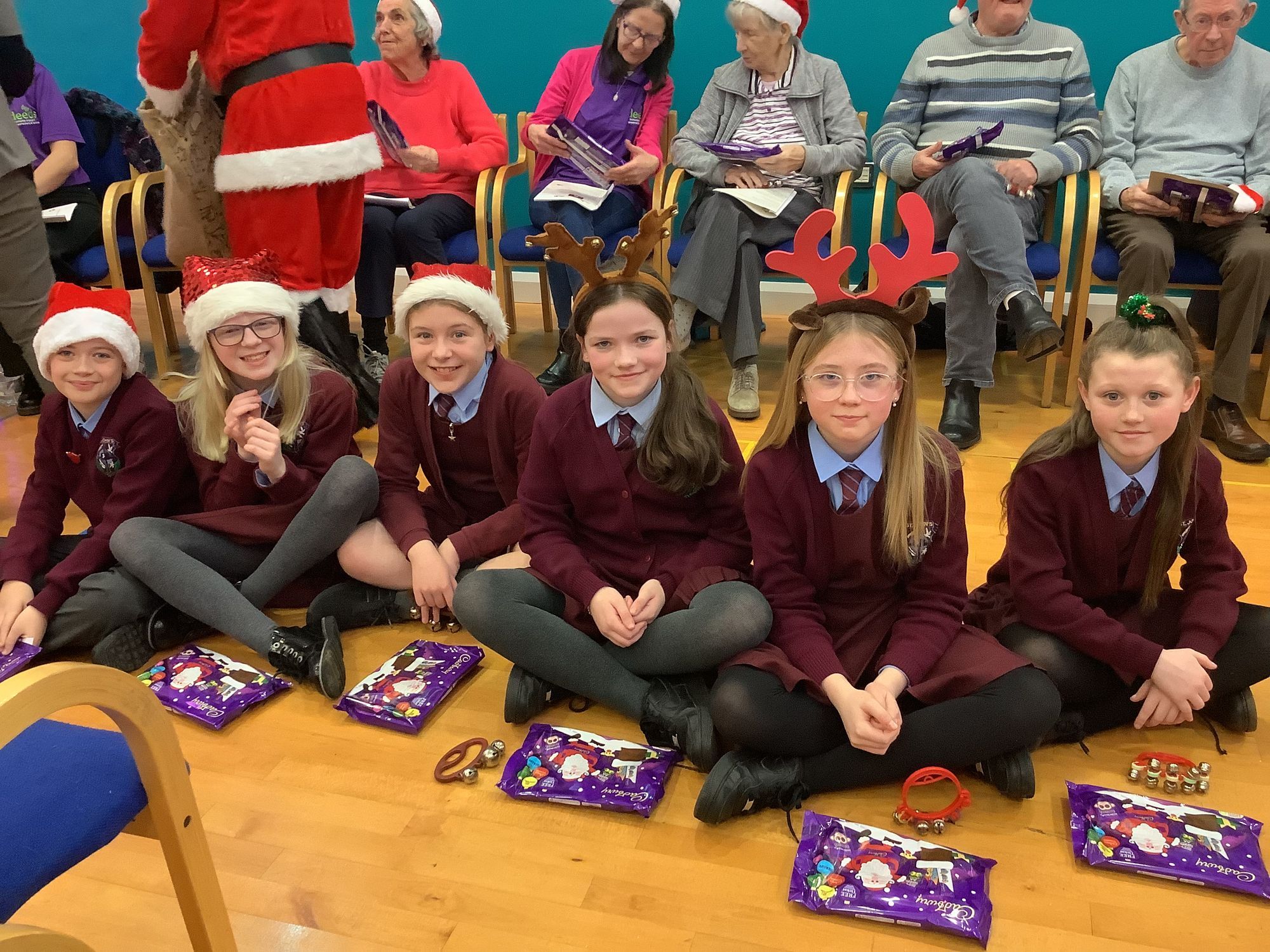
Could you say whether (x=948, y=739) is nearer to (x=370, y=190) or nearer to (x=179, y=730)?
(x=179, y=730)

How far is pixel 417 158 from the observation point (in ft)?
11.3

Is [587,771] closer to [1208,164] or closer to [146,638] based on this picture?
[146,638]

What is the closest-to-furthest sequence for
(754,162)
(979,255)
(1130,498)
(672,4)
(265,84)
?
(1130,498), (265,84), (979,255), (754,162), (672,4)

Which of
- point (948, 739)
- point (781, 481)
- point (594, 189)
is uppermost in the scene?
point (594, 189)

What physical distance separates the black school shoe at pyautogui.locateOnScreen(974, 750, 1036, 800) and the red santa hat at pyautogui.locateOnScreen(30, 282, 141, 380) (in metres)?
1.74

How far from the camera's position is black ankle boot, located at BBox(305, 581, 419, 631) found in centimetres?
201

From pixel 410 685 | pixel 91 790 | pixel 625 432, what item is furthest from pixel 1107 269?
pixel 91 790

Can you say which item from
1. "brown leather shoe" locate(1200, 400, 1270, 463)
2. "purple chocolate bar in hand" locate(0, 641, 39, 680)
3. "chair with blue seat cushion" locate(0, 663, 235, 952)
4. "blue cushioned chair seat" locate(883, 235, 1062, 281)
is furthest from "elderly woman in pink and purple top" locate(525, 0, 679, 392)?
"chair with blue seat cushion" locate(0, 663, 235, 952)

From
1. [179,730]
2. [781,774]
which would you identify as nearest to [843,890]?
[781,774]

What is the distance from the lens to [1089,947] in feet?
4.08

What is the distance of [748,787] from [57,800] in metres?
0.88

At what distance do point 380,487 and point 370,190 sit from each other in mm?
1930

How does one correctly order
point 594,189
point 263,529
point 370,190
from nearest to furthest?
point 263,529 < point 594,189 < point 370,190

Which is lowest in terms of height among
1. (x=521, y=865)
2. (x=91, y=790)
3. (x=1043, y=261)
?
(x=521, y=865)
